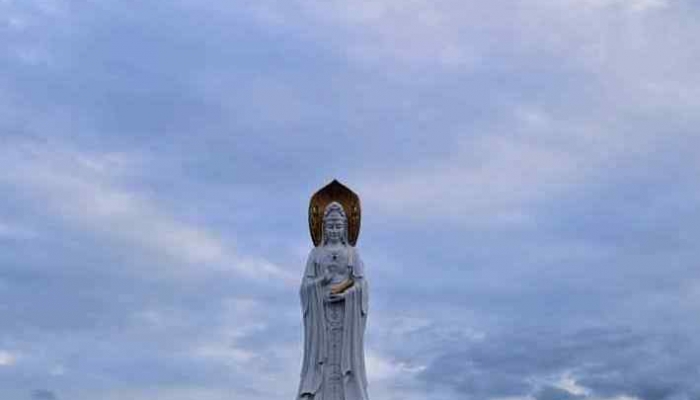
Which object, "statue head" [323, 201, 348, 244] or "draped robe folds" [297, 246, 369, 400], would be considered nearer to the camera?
"draped robe folds" [297, 246, 369, 400]

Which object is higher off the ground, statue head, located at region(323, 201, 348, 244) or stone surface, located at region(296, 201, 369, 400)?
statue head, located at region(323, 201, 348, 244)

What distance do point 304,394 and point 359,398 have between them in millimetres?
1152

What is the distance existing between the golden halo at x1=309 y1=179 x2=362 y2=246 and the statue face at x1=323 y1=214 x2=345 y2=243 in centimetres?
24

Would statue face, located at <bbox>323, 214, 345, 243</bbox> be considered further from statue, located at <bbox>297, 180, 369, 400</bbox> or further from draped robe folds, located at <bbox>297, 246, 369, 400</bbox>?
draped robe folds, located at <bbox>297, 246, 369, 400</bbox>

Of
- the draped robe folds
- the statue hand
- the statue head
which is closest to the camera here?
the draped robe folds

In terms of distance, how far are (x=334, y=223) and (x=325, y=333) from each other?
7.82 ft

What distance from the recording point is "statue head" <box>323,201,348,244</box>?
37062mm

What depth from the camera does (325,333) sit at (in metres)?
36.4

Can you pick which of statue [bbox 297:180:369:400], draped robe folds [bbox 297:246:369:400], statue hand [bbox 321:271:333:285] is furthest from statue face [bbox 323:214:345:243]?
statue hand [bbox 321:271:333:285]

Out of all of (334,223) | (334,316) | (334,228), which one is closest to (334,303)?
(334,316)

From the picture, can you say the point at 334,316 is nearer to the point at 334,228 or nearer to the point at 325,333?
the point at 325,333

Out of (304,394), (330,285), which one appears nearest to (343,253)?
(330,285)

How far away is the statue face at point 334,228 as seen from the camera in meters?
37.1

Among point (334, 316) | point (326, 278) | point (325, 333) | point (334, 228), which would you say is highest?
point (334, 228)
